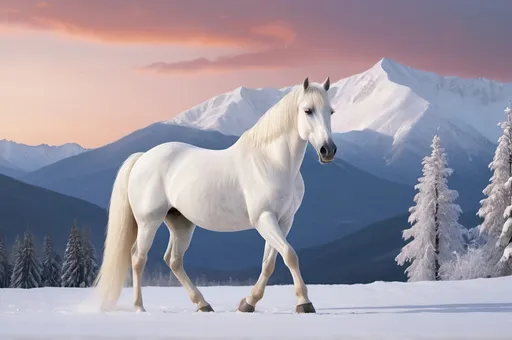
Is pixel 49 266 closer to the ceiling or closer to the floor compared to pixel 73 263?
closer to the floor

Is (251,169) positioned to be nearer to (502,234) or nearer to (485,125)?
(502,234)

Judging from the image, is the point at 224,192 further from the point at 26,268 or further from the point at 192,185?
the point at 26,268

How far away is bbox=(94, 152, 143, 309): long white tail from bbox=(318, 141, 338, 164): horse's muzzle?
281 centimetres

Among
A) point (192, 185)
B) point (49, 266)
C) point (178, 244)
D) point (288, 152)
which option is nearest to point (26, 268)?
point (49, 266)

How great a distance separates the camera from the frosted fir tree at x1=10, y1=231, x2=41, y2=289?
2438cm

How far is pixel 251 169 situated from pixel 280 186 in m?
0.40

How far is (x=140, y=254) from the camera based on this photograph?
29.0 ft

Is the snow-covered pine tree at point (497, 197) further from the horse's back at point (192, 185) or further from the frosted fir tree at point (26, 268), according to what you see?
the horse's back at point (192, 185)

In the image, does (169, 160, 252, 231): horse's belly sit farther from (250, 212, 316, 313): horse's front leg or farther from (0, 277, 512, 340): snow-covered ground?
(0, 277, 512, 340): snow-covered ground

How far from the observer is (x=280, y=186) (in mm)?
7734

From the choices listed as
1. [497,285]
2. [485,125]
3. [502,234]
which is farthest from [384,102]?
[497,285]

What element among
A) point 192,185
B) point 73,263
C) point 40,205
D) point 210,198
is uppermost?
point 40,205

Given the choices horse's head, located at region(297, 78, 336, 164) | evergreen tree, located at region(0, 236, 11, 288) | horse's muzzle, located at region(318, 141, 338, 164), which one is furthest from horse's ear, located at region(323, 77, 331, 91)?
evergreen tree, located at region(0, 236, 11, 288)

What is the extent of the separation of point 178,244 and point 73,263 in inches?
588
